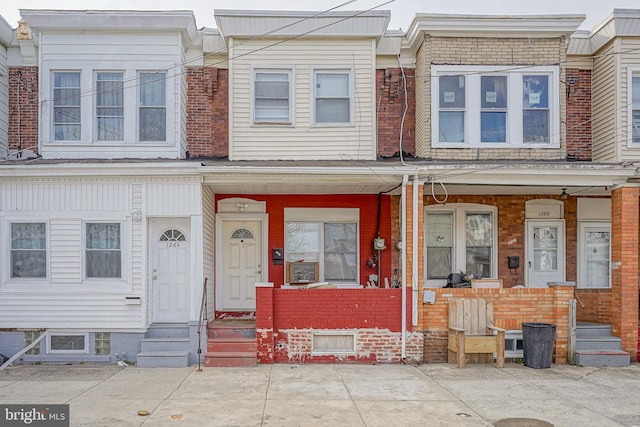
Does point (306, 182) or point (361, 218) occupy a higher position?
point (306, 182)

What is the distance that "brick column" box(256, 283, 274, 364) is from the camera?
10273 mm

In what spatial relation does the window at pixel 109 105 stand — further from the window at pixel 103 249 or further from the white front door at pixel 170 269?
the white front door at pixel 170 269

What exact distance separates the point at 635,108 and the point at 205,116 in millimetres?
8907

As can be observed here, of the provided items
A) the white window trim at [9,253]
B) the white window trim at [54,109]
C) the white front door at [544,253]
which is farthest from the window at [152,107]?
the white front door at [544,253]

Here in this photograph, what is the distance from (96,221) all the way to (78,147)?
1683mm

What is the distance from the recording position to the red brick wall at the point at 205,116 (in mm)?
12023

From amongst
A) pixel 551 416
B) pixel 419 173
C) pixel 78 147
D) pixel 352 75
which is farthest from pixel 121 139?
pixel 551 416

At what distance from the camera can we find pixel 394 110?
40.5 feet

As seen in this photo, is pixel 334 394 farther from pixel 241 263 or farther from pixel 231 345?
pixel 241 263

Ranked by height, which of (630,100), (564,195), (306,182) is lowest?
(564,195)

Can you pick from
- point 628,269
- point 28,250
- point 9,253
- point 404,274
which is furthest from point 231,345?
point 628,269

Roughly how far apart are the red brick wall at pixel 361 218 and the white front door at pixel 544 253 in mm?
3047

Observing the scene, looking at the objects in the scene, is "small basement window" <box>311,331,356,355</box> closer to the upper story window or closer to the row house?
the row house

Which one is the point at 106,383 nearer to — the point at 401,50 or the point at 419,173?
the point at 419,173
